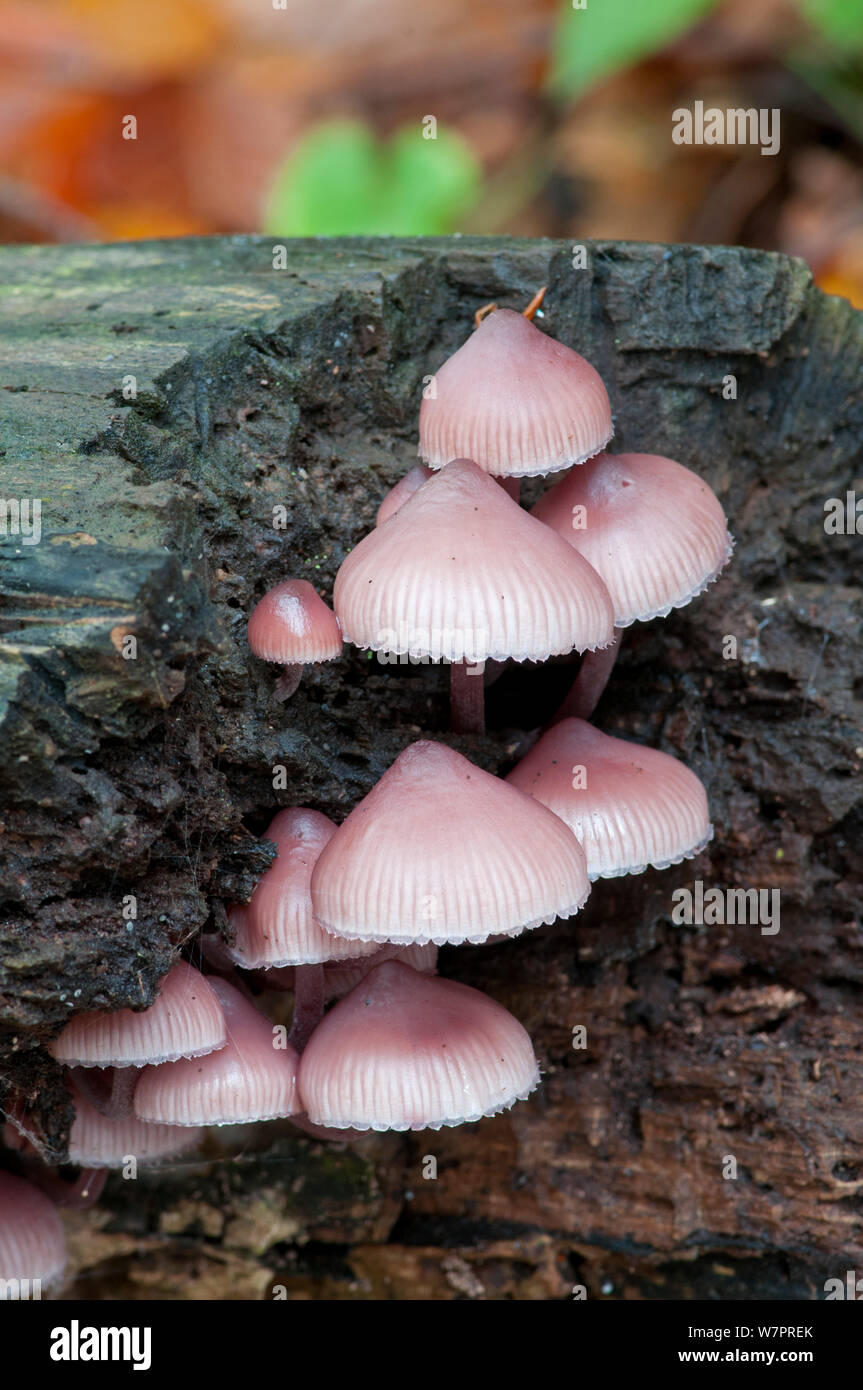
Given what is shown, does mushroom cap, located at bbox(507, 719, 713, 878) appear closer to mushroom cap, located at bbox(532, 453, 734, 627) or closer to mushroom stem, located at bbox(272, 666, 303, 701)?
mushroom cap, located at bbox(532, 453, 734, 627)

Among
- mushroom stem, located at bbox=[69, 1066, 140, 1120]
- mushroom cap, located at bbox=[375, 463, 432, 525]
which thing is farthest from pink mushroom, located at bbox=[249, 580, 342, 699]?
mushroom stem, located at bbox=[69, 1066, 140, 1120]

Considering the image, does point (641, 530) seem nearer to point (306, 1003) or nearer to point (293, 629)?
point (293, 629)

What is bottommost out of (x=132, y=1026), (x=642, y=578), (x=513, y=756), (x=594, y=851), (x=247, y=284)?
(x=132, y=1026)

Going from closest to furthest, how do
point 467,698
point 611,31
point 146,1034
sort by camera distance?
1. point 146,1034
2. point 467,698
3. point 611,31

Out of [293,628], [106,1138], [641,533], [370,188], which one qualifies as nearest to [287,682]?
[293,628]

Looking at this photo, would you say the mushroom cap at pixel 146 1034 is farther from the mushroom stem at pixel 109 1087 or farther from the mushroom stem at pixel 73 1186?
the mushroom stem at pixel 73 1186

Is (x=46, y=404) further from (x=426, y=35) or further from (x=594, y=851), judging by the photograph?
(x=426, y=35)

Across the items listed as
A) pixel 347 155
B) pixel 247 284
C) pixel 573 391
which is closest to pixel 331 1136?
pixel 573 391
